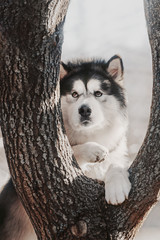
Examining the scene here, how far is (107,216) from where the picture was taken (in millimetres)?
1635

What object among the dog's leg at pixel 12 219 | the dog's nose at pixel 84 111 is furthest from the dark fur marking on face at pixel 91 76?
the dog's leg at pixel 12 219

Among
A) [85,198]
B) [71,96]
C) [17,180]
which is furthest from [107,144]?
[17,180]

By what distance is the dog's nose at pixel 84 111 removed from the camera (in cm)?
232

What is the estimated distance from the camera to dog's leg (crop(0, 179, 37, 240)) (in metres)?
2.32

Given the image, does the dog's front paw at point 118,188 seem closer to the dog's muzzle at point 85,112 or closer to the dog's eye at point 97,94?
the dog's muzzle at point 85,112

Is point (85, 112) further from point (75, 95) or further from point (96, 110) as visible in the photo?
point (75, 95)

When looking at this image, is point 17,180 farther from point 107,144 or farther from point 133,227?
point 107,144

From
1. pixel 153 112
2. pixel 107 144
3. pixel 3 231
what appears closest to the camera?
pixel 153 112

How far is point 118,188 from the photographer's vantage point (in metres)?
1.60

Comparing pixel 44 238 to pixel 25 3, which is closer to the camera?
pixel 25 3

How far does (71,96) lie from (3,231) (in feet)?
3.51

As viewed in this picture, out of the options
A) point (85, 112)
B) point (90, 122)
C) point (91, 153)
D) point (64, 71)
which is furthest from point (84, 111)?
point (64, 71)

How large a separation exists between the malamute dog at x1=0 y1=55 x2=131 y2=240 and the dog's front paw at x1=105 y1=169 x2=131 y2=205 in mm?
381

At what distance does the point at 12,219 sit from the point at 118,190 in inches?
41.4
